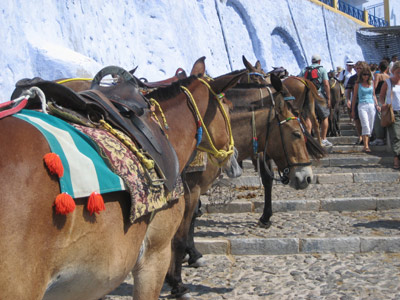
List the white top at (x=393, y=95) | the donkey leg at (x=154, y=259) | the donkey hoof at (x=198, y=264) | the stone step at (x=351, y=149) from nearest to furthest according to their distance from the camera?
the donkey leg at (x=154, y=259) < the donkey hoof at (x=198, y=264) < the white top at (x=393, y=95) < the stone step at (x=351, y=149)

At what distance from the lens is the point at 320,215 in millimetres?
6984

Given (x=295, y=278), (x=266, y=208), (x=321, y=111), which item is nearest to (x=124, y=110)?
(x=295, y=278)

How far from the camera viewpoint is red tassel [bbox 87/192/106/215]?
69.8 inches

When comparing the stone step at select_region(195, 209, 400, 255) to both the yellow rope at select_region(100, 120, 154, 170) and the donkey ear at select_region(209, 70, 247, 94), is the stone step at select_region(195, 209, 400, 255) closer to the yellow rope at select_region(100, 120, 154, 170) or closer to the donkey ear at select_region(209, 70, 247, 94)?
the donkey ear at select_region(209, 70, 247, 94)

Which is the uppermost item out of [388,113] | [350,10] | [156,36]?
[350,10]

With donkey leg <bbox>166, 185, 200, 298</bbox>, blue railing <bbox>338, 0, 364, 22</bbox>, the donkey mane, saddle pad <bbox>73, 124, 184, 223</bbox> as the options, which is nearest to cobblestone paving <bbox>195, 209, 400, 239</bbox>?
donkey leg <bbox>166, 185, 200, 298</bbox>

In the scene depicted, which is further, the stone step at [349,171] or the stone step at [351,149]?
the stone step at [351,149]

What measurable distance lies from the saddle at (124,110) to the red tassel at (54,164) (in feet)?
1.50

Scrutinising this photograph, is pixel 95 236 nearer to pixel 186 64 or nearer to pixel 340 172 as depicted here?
pixel 340 172

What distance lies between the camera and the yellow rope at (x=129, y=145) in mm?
2166

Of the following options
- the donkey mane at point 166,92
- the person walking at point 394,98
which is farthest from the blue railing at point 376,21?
the donkey mane at point 166,92

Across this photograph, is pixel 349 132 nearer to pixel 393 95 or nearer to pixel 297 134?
pixel 393 95

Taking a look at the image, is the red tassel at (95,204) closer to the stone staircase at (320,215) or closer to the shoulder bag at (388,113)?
the stone staircase at (320,215)

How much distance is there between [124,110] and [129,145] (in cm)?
25
